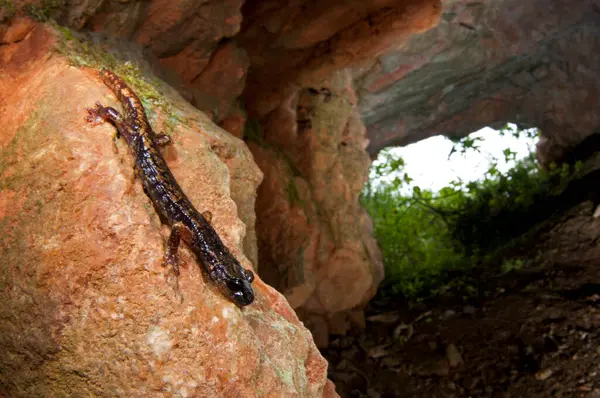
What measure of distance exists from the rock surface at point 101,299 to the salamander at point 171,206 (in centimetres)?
7

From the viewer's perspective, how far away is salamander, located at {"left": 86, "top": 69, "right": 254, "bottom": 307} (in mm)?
2691

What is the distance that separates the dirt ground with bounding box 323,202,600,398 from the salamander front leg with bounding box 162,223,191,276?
13.3ft

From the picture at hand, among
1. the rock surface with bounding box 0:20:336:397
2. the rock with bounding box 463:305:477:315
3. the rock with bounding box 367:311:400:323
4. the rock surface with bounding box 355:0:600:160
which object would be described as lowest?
the rock with bounding box 367:311:400:323

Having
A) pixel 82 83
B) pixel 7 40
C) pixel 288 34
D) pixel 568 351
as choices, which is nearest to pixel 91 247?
pixel 82 83

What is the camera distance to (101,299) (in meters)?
2.48

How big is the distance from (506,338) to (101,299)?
17.0 feet

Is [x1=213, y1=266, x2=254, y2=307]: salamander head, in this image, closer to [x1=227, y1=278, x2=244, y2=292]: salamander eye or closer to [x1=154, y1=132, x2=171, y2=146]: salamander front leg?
[x1=227, y1=278, x2=244, y2=292]: salamander eye

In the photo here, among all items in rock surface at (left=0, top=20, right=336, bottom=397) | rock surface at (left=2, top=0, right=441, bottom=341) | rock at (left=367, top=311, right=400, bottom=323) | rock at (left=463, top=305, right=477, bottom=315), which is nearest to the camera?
rock surface at (left=0, top=20, right=336, bottom=397)

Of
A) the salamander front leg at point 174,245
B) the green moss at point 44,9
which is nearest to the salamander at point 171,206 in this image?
the salamander front leg at point 174,245

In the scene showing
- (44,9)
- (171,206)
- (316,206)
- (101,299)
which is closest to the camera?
(101,299)

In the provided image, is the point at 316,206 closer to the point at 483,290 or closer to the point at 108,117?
the point at 483,290

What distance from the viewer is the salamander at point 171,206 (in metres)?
2.69

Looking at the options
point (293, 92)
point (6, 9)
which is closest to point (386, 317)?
point (293, 92)

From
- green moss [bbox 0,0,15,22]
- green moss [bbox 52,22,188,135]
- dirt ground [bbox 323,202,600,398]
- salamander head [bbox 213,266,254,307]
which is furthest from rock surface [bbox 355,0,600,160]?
salamander head [bbox 213,266,254,307]
